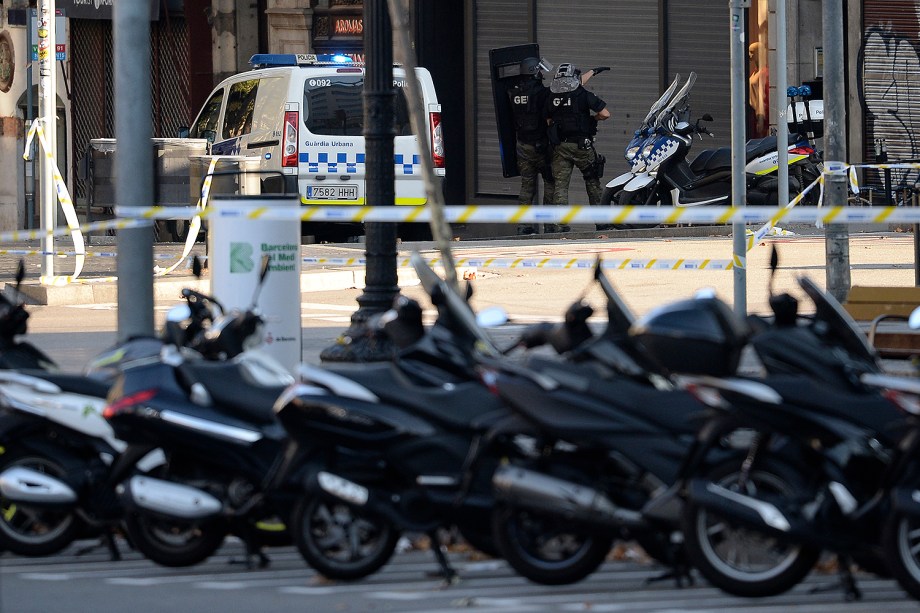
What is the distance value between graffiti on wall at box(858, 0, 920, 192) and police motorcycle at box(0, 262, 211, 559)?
16.7 meters

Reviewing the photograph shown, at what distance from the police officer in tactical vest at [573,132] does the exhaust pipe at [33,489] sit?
14621 millimetres

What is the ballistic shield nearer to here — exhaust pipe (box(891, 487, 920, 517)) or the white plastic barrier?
the white plastic barrier

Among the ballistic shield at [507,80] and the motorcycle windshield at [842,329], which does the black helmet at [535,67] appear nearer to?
the ballistic shield at [507,80]

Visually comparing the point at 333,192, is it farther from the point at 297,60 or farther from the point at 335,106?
the point at 297,60

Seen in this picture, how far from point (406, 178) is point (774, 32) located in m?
5.47

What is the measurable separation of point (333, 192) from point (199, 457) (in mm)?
13093

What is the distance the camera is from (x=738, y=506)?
522cm

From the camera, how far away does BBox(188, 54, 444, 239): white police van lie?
19.0 metres

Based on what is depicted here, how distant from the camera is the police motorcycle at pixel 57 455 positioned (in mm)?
6125

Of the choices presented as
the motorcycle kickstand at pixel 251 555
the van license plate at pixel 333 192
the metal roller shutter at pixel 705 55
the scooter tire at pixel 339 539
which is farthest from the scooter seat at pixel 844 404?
the metal roller shutter at pixel 705 55

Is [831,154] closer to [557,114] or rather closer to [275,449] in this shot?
[275,449]

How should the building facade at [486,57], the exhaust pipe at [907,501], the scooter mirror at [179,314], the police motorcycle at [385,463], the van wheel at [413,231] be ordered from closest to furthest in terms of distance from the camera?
the exhaust pipe at [907,501] → the police motorcycle at [385,463] → the scooter mirror at [179,314] → the van wheel at [413,231] → the building facade at [486,57]

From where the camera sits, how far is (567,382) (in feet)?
18.3

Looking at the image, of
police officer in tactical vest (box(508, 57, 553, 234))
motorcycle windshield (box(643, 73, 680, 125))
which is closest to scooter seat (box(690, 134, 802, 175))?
motorcycle windshield (box(643, 73, 680, 125))
